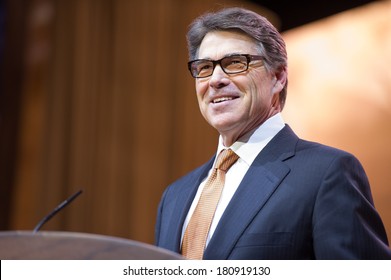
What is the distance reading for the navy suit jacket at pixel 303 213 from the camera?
1350mm

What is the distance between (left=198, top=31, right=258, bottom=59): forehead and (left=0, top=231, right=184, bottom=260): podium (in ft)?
2.89

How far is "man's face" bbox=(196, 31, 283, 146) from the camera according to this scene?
168 cm

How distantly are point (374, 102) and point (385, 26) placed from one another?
492mm

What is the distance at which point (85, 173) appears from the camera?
3760 millimetres

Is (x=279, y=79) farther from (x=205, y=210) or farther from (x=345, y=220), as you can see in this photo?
(x=345, y=220)

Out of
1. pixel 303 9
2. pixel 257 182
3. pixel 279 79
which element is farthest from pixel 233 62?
pixel 303 9

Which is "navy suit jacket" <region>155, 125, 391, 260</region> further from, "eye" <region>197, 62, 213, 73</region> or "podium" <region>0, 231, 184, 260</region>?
"podium" <region>0, 231, 184, 260</region>

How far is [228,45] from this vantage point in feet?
5.55

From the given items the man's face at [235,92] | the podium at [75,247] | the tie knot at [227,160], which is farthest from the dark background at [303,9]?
the podium at [75,247]

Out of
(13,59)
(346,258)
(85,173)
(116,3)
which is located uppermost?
(116,3)

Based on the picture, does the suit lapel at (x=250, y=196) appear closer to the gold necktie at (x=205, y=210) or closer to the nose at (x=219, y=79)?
the gold necktie at (x=205, y=210)

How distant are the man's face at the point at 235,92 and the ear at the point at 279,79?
→ 37mm
